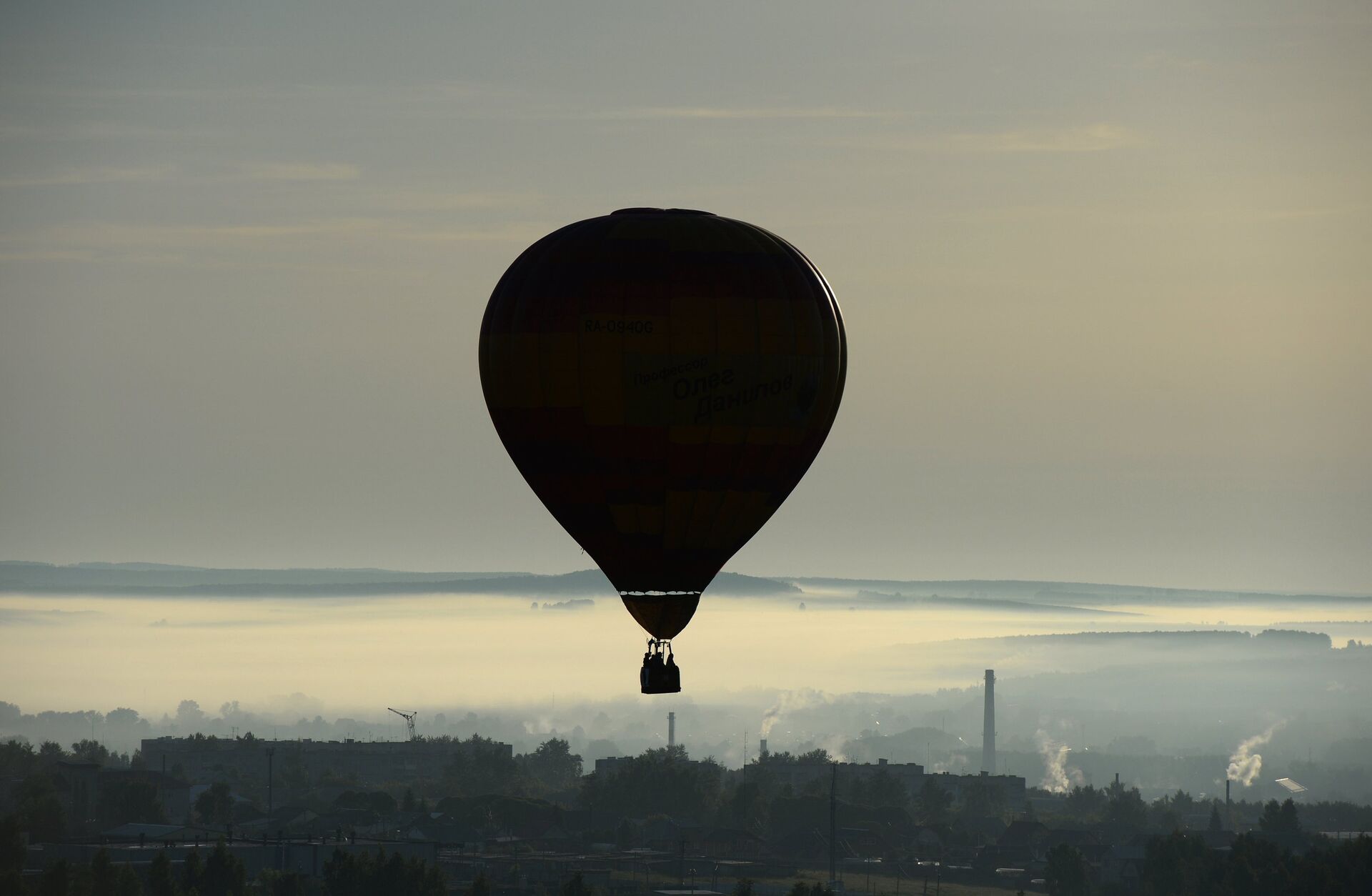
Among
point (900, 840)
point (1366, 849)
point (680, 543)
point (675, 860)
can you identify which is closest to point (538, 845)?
point (675, 860)

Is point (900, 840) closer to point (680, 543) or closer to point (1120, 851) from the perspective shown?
point (1120, 851)

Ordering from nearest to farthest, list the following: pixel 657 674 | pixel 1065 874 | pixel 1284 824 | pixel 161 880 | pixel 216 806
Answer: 1. pixel 657 674
2. pixel 161 880
3. pixel 1065 874
4. pixel 216 806
5. pixel 1284 824

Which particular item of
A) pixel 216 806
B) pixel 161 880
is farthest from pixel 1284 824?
pixel 161 880

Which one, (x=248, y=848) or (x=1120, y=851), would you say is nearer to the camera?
(x=248, y=848)

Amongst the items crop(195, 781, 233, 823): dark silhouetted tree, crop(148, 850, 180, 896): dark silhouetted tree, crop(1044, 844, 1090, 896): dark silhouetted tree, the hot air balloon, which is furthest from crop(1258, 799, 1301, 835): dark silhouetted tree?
the hot air balloon

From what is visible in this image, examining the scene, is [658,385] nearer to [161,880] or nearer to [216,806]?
[161,880]

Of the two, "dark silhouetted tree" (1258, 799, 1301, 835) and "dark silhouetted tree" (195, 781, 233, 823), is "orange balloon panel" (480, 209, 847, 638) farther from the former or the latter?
"dark silhouetted tree" (1258, 799, 1301, 835)

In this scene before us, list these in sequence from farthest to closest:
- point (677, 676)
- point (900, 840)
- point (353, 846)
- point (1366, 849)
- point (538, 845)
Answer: point (900, 840)
point (538, 845)
point (1366, 849)
point (353, 846)
point (677, 676)
